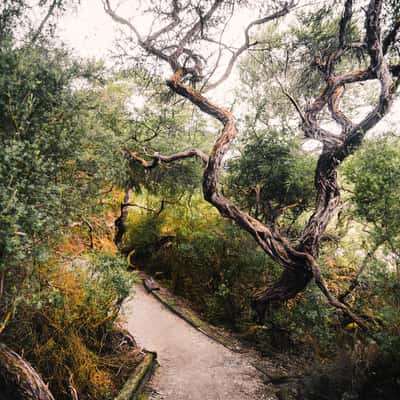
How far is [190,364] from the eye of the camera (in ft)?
16.3

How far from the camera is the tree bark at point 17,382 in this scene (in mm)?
2865

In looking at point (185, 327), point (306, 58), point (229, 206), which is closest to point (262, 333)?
point (185, 327)

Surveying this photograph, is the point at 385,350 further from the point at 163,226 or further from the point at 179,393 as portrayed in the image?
the point at 163,226

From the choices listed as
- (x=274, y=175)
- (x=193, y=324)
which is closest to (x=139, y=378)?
(x=193, y=324)

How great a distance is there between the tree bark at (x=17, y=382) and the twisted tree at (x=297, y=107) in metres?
3.69

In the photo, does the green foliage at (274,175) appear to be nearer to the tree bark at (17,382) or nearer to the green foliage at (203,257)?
the green foliage at (203,257)

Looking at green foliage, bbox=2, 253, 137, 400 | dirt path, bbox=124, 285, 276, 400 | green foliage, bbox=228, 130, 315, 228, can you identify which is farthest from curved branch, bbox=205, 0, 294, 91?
dirt path, bbox=124, 285, 276, 400

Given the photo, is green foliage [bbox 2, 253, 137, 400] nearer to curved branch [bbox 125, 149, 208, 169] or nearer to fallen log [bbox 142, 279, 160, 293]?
curved branch [bbox 125, 149, 208, 169]

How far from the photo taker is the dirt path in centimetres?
428

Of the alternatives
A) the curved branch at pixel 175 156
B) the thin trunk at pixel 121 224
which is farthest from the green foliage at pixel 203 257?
the curved branch at pixel 175 156

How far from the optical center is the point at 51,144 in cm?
304

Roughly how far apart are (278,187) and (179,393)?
4.36 m

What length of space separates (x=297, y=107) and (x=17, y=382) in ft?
18.1

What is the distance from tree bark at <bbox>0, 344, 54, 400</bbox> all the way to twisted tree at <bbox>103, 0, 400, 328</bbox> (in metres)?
3.69
